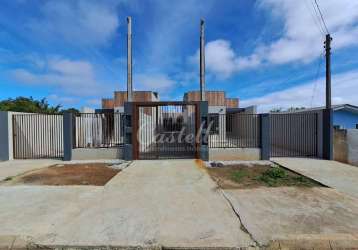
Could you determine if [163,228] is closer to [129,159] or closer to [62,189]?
[62,189]

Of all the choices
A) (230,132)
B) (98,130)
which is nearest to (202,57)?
(230,132)

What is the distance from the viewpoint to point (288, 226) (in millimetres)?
3660

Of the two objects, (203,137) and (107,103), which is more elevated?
(107,103)

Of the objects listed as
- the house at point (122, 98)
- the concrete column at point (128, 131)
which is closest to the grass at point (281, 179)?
the concrete column at point (128, 131)

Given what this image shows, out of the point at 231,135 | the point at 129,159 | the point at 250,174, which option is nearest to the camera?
the point at 250,174

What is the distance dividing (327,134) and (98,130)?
40.7 ft

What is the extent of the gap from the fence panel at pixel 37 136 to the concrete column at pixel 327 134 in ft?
43.7

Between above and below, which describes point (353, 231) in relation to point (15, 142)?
below

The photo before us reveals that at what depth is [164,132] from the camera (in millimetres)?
21016

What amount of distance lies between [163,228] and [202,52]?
1266cm

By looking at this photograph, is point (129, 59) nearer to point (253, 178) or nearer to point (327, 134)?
point (253, 178)

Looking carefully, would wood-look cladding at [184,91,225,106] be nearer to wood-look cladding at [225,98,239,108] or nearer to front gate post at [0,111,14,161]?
wood-look cladding at [225,98,239,108]

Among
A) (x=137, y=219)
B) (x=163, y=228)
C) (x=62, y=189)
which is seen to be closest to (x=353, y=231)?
(x=163, y=228)

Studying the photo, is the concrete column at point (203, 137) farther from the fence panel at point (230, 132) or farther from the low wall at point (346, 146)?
the low wall at point (346, 146)
